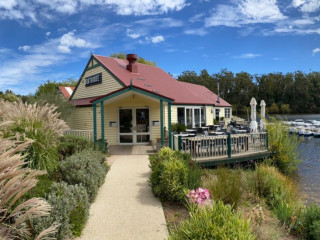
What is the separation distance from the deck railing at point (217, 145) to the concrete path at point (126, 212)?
2.69 meters

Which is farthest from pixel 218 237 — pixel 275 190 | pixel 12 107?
pixel 12 107

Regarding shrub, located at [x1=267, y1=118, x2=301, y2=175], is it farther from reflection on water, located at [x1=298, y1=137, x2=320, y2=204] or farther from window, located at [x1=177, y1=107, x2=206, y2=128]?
window, located at [x1=177, y1=107, x2=206, y2=128]

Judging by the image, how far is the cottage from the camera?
12.1 metres

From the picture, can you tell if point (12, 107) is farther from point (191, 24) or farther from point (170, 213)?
point (191, 24)

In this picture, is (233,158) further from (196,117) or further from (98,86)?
(98,86)

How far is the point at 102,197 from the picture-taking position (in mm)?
5914

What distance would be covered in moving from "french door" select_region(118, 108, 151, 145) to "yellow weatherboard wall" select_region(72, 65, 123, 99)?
6.41ft

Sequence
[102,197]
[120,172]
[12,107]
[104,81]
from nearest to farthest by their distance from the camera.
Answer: [102,197] → [12,107] → [120,172] → [104,81]

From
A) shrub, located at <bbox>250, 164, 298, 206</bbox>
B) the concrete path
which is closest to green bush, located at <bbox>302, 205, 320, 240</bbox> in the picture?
shrub, located at <bbox>250, 164, 298, 206</bbox>

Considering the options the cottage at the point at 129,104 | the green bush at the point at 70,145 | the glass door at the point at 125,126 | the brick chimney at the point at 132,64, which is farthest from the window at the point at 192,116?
the green bush at the point at 70,145

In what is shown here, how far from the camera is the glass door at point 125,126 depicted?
553 inches

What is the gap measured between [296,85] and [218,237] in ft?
291

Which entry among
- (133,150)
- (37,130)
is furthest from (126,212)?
(133,150)

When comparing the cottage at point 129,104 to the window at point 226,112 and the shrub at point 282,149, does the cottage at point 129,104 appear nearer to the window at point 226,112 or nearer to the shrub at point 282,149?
the shrub at point 282,149
